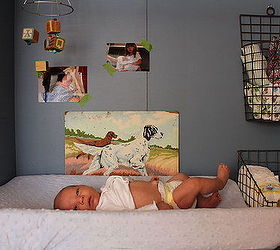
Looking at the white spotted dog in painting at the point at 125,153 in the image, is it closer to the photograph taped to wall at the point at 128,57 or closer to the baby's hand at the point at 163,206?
the photograph taped to wall at the point at 128,57

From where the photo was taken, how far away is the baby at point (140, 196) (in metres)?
1.63

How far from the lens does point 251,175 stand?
1.75 m

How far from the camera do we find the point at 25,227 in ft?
4.20

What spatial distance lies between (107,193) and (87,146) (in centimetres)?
47

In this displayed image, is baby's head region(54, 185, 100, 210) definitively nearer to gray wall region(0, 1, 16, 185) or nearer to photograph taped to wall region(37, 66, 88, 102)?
gray wall region(0, 1, 16, 185)

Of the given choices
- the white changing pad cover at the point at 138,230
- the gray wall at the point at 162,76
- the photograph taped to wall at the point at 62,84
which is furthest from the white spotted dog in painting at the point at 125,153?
the white changing pad cover at the point at 138,230

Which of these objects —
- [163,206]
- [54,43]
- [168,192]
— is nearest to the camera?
[163,206]

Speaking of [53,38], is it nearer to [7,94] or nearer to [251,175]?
[7,94]

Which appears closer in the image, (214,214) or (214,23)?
(214,214)

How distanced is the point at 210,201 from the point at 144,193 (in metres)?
0.34

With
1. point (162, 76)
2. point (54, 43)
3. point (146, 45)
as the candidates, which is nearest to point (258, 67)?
point (162, 76)

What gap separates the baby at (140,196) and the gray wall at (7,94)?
0.49 m

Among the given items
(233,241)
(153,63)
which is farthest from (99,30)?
(233,241)

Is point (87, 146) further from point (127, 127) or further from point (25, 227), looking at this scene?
point (25, 227)
